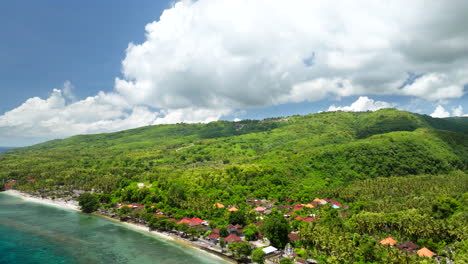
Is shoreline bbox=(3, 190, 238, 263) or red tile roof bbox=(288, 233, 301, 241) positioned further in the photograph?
shoreline bbox=(3, 190, 238, 263)

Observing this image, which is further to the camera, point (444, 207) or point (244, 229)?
point (444, 207)

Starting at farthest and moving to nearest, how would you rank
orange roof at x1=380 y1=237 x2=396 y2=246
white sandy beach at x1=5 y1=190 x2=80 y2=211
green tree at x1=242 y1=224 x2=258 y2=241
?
white sandy beach at x1=5 y1=190 x2=80 y2=211
green tree at x1=242 y1=224 x2=258 y2=241
orange roof at x1=380 y1=237 x2=396 y2=246

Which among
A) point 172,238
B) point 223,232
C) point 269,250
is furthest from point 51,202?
point 269,250

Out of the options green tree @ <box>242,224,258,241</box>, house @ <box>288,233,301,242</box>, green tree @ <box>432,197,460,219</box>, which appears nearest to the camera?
house @ <box>288,233,301,242</box>

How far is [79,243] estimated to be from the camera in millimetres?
65188

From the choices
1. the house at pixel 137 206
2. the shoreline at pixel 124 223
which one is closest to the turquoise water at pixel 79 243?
the shoreline at pixel 124 223

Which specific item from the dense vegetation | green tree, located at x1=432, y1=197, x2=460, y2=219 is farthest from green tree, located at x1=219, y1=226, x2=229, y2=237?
green tree, located at x1=432, y1=197, x2=460, y2=219

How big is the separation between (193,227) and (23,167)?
6732 inches

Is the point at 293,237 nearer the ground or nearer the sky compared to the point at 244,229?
nearer the ground

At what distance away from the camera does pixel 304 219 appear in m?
68.4

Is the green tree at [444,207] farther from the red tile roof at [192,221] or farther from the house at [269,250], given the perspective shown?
the red tile roof at [192,221]

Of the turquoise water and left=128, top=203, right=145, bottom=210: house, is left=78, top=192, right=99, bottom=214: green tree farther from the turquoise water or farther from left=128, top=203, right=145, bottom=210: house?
left=128, top=203, right=145, bottom=210: house

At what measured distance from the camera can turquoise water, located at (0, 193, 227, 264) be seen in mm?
56188

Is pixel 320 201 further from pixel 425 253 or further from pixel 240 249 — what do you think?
pixel 240 249
